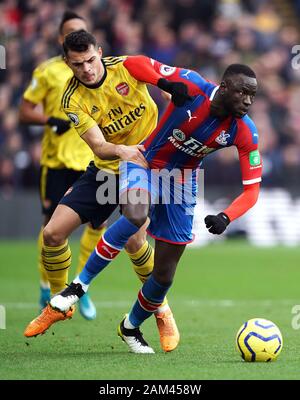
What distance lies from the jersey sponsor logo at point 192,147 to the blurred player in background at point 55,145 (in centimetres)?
250

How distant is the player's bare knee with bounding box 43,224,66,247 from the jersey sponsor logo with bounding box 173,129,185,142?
119 centimetres

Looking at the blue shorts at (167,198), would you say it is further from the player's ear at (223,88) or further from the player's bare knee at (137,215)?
the player's ear at (223,88)

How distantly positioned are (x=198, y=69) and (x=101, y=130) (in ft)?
37.1

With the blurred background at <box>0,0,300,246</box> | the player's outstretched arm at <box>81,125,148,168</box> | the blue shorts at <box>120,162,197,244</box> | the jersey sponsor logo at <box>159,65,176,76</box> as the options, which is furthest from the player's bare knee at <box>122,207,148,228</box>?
the blurred background at <box>0,0,300,246</box>

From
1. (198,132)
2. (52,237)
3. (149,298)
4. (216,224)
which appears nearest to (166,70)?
(198,132)

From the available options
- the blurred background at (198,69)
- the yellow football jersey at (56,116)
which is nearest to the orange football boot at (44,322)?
the yellow football jersey at (56,116)

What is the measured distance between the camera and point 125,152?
7.06 metres

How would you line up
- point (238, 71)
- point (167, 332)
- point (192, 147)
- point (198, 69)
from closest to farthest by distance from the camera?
→ point (238, 71), point (192, 147), point (167, 332), point (198, 69)

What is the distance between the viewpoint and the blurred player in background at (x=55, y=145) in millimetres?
9398

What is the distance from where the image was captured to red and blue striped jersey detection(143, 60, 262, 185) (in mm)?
6840

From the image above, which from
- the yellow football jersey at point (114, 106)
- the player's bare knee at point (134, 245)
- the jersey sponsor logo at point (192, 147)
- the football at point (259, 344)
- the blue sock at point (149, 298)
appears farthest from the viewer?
the player's bare knee at point (134, 245)

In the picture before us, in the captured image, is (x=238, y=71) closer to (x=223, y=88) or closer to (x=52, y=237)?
(x=223, y=88)

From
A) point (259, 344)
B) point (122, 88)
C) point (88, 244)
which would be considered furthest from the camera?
point (88, 244)

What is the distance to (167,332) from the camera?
288 inches
